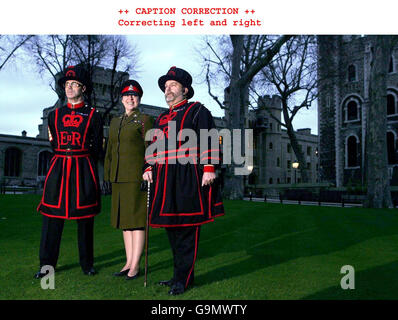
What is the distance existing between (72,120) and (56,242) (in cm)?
155

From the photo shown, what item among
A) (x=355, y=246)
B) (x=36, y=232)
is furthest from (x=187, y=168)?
(x=36, y=232)

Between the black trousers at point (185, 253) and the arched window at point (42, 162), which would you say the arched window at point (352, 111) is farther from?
the black trousers at point (185, 253)

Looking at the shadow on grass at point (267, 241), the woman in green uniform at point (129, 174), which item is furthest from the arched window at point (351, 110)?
the woman in green uniform at point (129, 174)

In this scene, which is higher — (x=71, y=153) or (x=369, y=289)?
(x=71, y=153)

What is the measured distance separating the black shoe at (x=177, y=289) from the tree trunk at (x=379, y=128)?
16.6 meters

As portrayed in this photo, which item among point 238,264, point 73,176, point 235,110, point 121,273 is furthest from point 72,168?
point 235,110

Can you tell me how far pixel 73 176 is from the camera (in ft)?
14.6

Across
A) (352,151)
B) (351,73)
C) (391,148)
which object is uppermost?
(351,73)

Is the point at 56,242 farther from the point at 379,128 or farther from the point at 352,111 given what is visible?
the point at 352,111

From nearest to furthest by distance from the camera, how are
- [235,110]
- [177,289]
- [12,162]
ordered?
[177,289] → [235,110] → [12,162]
